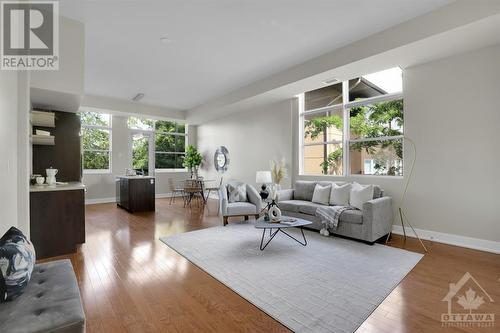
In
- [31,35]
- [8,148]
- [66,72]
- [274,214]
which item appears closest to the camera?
[8,148]

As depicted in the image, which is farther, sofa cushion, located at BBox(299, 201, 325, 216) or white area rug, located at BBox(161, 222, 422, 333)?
sofa cushion, located at BBox(299, 201, 325, 216)

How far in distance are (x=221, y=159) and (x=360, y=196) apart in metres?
5.18

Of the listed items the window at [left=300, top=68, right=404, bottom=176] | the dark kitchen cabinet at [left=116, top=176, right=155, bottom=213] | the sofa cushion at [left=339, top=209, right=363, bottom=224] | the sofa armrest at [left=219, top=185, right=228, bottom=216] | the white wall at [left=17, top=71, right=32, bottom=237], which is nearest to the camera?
the white wall at [left=17, top=71, right=32, bottom=237]

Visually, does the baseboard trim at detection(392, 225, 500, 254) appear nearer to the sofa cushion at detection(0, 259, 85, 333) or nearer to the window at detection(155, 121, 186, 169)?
the sofa cushion at detection(0, 259, 85, 333)

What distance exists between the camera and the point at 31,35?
3133 millimetres

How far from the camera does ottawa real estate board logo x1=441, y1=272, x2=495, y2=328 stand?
6.40 ft

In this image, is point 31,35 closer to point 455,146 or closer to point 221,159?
point 221,159

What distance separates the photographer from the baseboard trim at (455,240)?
11.3ft

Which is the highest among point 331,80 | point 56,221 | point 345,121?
point 331,80

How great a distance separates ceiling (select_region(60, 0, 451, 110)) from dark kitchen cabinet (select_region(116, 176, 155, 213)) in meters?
2.44

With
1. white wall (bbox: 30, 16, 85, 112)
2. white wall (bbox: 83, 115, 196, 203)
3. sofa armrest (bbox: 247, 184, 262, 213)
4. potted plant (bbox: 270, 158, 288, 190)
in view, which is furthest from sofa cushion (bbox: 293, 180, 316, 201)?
white wall (bbox: 83, 115, 196, 203)

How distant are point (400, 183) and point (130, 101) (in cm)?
730

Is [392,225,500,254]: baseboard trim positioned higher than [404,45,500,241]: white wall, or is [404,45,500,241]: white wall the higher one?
[404,45,500,241]: white wall

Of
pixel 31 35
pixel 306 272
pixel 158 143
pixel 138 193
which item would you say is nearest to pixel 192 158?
pixel 158 143
